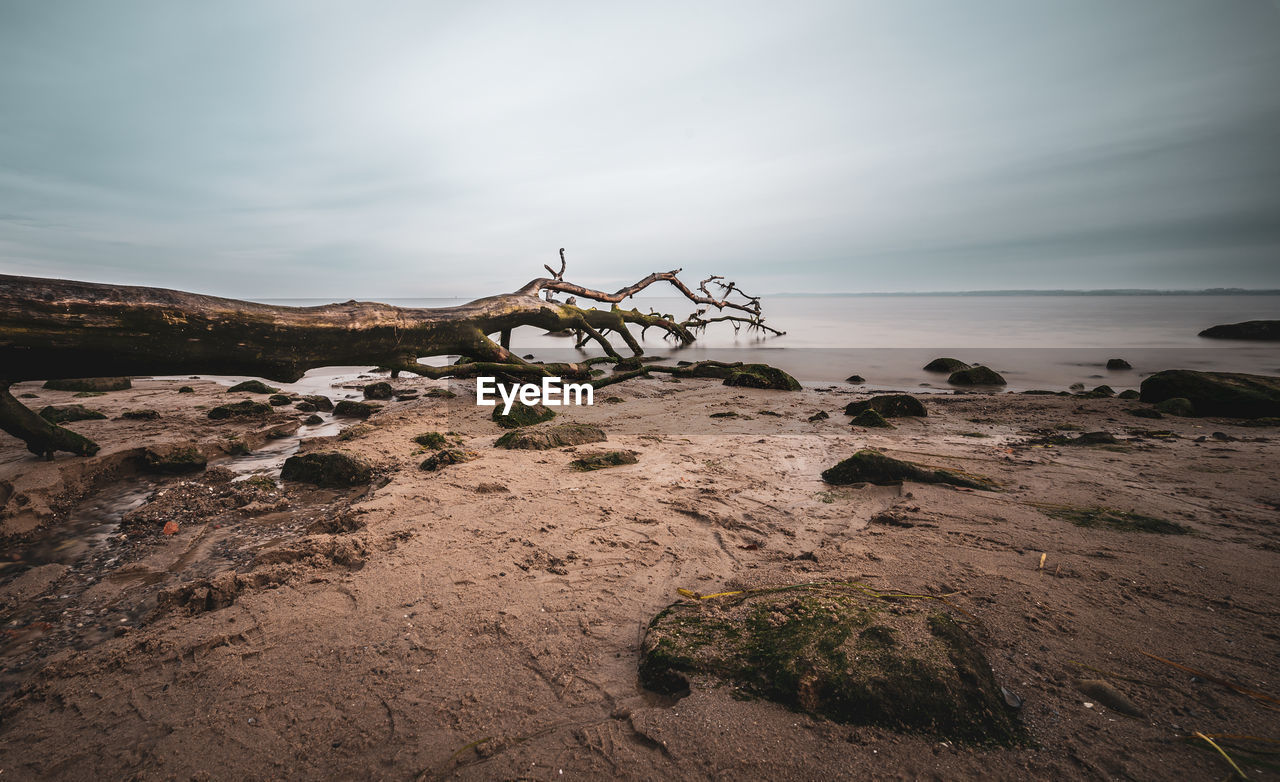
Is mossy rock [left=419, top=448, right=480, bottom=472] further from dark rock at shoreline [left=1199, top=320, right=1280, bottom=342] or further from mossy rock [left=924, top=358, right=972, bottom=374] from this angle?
dark rock at shoreline [left=1199, top=320, right=1280, bottom=342]

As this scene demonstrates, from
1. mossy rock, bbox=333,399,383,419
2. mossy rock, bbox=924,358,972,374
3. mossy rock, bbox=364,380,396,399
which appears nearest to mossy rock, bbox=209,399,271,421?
mossy rock, bbox=333,399,383,419

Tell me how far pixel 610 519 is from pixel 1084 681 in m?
2.83

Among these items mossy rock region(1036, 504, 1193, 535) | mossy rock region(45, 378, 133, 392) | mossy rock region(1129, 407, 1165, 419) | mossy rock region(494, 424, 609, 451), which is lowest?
mossy rock region(1036, 504, 1193, 535)

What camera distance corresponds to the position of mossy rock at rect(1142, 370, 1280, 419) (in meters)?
7.28

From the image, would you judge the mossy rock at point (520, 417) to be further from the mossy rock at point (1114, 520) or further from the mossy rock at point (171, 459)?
the mossy rock at point (1114, 520)

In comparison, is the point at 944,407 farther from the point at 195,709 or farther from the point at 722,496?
the point at 195,709

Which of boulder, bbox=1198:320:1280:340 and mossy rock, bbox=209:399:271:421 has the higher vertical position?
boulder, bbox=1198:320:1280:340

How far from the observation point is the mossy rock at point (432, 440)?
6023mm

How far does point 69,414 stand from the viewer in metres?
7.00

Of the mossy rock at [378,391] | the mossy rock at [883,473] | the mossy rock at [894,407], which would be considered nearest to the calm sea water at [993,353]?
the mossy rock at [894,407]

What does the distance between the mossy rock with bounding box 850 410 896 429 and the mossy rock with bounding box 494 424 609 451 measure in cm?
393

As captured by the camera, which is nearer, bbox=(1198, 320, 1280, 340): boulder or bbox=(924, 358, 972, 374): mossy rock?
bbox=(924, 358, 972, 374): mossy rock

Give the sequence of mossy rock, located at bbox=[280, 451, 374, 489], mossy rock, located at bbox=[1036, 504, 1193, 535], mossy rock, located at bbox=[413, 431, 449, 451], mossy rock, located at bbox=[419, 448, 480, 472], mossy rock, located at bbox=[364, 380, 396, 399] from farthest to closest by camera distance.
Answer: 1. mossy rock, located at bbox=[364, 380, 396, 399]
2. mossy rock, located at bbox=[413, 431, 449, 451]
3. mossy rock, located at bbox=[419, 448, 480, 472]
4. mossy rock, located at bbox=[280, 451, 374, 489]
5. mossy rock, located at bbox=[1036, 504, 1193, 535]

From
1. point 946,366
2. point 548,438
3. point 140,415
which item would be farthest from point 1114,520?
point 946,366
